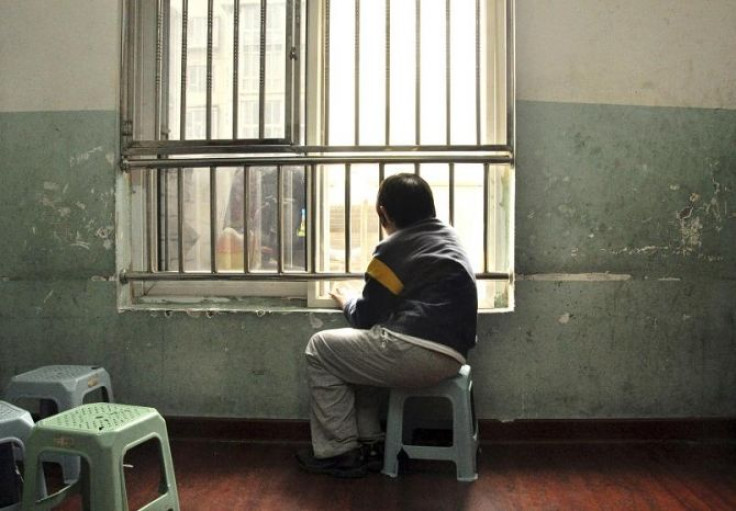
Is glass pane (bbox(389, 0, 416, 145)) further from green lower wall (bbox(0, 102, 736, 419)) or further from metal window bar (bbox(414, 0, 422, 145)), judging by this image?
green lower wall (bbox(0, 102, 736, 419))

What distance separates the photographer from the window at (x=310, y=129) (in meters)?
2.65

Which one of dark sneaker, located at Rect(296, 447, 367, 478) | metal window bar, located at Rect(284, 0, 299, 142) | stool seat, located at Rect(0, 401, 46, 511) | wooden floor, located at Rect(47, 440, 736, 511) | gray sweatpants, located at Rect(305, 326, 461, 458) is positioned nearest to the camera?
stool seat, located at Rect(0, 401, 46, 511)

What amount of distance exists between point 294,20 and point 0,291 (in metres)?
1.78

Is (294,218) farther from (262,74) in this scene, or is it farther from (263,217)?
(262,74)

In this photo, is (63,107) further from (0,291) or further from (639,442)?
(639,442)

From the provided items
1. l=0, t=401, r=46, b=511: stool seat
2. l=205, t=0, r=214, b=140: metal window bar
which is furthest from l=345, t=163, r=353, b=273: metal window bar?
l=0, t=401, r=46, b=511: stool seat

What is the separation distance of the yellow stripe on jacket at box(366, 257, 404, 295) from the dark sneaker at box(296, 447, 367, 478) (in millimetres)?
643

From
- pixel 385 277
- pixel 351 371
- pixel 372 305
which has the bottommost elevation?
pixel 351 371

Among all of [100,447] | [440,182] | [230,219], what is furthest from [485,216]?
[100,447]

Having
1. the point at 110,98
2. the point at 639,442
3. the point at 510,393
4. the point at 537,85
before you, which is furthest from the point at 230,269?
the point at 639,442

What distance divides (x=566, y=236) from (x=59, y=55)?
238 centimetres

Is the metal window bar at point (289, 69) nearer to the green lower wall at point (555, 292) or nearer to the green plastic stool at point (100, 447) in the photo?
the green lower wall at point (555, 292)

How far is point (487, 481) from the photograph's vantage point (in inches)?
90.4

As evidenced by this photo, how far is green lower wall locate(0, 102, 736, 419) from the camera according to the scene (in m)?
2.67
